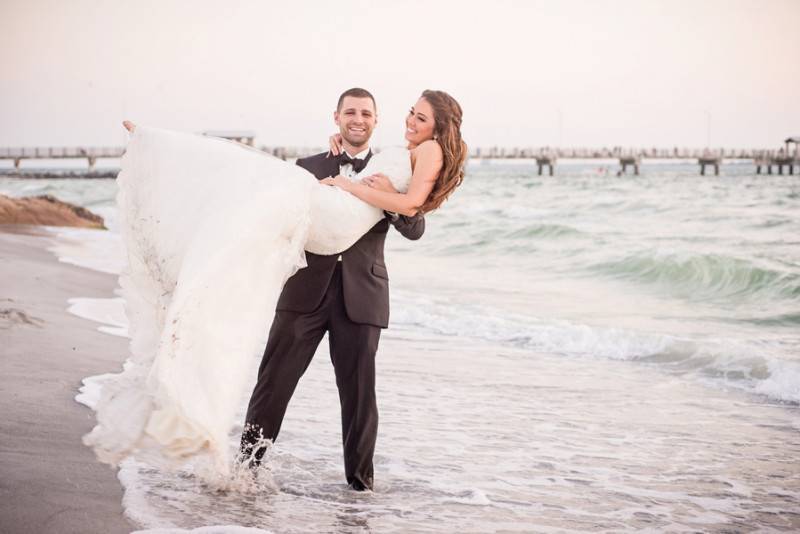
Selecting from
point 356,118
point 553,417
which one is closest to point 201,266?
point 356,118

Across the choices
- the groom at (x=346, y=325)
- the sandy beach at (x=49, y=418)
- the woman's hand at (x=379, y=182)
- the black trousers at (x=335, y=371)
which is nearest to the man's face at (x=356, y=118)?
the groom at (x=346, y=325)

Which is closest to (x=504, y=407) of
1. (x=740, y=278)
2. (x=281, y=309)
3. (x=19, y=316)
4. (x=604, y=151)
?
(x=281, y=309)

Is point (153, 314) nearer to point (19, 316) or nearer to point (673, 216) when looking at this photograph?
point (19, 316)

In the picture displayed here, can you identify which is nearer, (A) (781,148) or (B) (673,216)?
(B) (673,216)

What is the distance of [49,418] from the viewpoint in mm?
4648

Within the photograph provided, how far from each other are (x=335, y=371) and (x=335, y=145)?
3.67 feet

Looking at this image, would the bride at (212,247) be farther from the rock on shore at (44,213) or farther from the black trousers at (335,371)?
the rock on shore at (44,213)

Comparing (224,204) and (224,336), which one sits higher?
(224,204)

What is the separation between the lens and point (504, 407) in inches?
245

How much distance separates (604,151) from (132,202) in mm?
94651

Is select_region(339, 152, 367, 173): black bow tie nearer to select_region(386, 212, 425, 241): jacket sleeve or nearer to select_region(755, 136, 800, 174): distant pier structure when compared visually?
select_region(386, 212, 425, 241): jacket sleeve

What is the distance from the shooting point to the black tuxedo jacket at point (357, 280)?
413 centimetres

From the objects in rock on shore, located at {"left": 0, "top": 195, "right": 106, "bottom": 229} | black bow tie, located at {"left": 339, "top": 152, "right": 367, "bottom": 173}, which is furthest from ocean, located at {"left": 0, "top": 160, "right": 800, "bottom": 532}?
rock on shore, located at {"left": 0, "top": 195, "right": 106, "bottom": 229}

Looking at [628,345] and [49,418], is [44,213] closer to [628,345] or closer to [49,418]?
[628,345]
